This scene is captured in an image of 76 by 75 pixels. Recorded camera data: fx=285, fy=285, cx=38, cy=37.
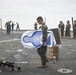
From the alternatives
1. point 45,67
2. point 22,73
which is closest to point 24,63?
point 45,67

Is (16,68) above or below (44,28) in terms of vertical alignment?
below

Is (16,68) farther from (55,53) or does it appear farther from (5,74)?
(55,53)

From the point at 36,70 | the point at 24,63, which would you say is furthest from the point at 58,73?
the point at 24,63

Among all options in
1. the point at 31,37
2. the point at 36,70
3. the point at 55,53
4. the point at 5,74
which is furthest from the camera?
the point at 55,53

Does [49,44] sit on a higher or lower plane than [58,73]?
higher

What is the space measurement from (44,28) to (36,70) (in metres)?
1.63

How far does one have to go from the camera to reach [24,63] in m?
12.4

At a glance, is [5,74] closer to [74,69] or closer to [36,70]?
[36,70]

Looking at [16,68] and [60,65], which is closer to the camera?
[16,68]

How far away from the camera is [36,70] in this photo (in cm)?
1080

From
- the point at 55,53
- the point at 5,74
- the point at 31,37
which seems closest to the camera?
the point at 5,74

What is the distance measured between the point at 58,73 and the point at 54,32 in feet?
8.45

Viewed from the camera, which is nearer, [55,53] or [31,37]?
[31,37]

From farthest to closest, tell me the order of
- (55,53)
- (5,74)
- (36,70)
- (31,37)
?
(55,53) < (31,37) < (36,70) < (5,74)
